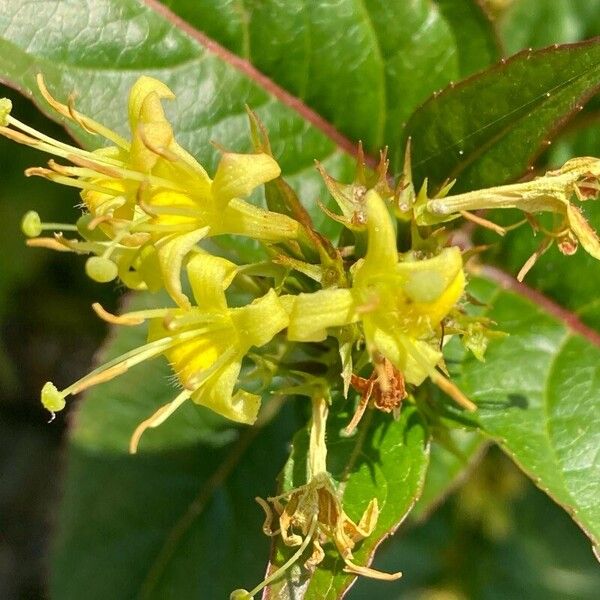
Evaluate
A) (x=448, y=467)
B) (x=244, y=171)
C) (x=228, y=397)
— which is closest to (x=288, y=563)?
(x=228, y=397)

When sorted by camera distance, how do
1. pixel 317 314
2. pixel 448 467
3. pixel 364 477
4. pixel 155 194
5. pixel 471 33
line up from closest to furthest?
pixel 317 314 → pixel 155 194 → pixel 364 477 → pixel 471 33 → pixel 448 467

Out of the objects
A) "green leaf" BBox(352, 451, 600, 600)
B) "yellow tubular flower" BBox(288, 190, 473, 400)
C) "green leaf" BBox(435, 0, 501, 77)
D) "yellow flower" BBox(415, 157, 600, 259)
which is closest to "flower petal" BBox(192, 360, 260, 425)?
"yellow tubular flower" BBox(288, 190, 473, 400)

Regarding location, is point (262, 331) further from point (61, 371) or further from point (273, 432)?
point (61, 371)

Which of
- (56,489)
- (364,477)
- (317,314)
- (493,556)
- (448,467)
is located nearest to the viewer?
(317,314)

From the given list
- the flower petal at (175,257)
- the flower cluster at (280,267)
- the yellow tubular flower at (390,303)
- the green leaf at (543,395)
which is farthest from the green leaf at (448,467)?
the flower petal at (175,257)

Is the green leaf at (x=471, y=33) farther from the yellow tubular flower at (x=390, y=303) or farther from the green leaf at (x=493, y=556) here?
the green leaf at (x=493, y=556)

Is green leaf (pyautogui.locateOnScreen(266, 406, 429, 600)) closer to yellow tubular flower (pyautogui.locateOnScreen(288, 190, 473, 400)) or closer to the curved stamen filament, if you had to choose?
yellow tubular flower (pyautogui.locateOnScreen(288, 190, 473, 400))

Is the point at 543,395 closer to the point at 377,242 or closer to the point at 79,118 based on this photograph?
the point at 377,242
